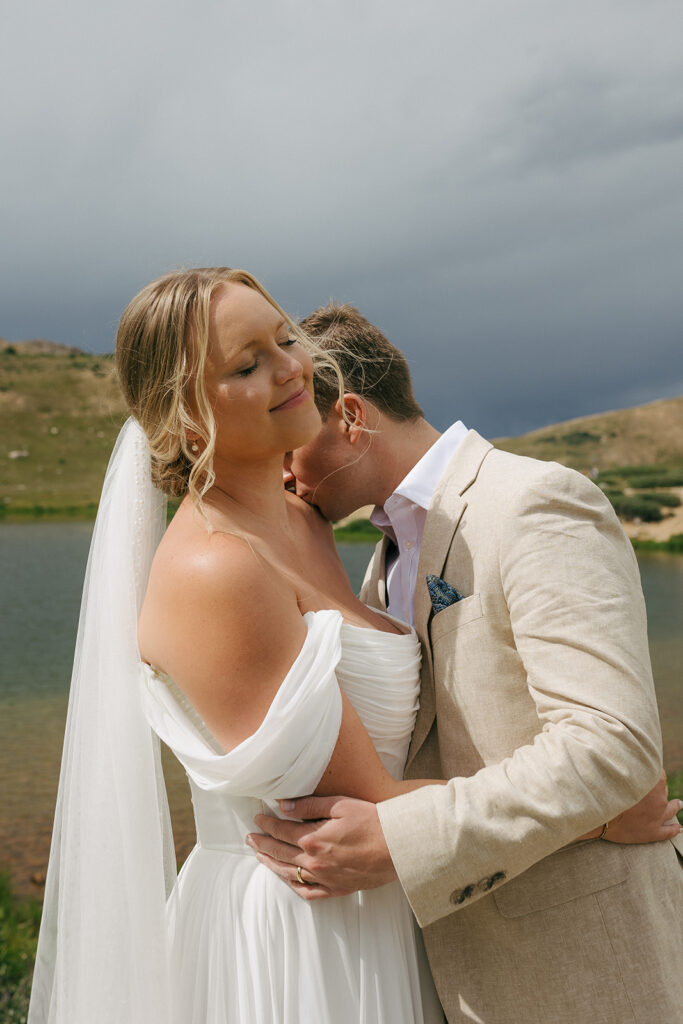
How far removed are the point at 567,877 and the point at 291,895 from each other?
0.73m

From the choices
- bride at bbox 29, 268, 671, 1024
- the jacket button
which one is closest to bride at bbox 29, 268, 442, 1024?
bride at bbox 29, 268, 671, 1024

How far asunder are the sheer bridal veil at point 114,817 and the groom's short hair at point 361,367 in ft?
2.60

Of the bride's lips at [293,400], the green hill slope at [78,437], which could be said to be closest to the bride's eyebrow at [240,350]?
the bride's lips at [293,400]

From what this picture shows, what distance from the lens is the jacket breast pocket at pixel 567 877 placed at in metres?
2.21

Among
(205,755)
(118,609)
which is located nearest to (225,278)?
(118,609)

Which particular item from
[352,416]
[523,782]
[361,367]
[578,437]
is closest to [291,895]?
[523,782]

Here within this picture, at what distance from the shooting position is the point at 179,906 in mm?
2457

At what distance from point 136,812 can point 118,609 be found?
57cm

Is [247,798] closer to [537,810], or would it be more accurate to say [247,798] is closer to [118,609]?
[118,609]

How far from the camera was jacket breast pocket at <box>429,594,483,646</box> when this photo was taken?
7.50 feet

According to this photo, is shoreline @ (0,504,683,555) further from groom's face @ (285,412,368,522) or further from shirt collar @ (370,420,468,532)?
shirt collar @ (370,420,468,532)

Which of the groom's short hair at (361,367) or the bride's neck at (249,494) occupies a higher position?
the groom's short hair at (361,367)

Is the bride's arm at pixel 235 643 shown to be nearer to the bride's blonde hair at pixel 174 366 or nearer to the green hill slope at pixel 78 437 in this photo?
the bride's blonde hair at pixel 174 366

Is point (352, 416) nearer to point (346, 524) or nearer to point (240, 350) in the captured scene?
point (240, 350)
